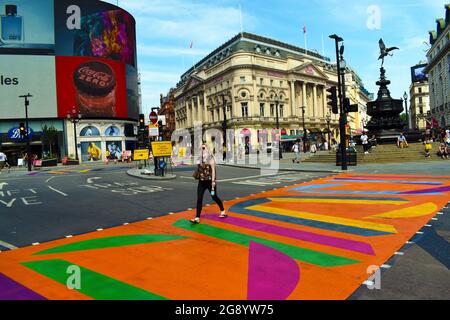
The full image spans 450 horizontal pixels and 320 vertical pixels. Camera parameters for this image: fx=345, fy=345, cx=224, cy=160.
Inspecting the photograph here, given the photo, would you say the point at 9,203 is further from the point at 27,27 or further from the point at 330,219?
the point at 27,27

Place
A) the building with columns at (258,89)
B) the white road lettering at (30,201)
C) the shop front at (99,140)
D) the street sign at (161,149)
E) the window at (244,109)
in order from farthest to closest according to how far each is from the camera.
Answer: the window at (244,109) → the building with columns at (258,89) → the shop front at (99,140) → the street sign at (161,149) → the white road lettering at (30,201)

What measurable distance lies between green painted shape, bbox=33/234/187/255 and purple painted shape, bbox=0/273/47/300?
1366 mm

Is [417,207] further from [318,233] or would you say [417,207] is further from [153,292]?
[153,292]

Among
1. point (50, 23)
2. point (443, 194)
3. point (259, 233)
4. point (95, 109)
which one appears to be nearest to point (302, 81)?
point (95, 109)

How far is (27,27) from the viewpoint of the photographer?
53.8 meters

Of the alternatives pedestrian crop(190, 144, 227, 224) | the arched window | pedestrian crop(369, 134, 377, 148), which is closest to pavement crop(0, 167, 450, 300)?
pedestrian crop(190, 144, 227, 224)

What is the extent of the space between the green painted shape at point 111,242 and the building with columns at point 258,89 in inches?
2174

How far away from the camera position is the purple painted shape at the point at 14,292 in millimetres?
4145

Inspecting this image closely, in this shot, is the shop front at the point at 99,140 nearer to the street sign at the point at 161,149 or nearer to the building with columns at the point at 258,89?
the building with columns at the point at 258,89

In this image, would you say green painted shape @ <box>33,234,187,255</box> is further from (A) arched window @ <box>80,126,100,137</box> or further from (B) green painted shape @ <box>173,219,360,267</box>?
(A) arched window @ <box>80,126,100,137</box>

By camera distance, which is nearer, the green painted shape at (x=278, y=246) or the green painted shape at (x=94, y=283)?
the green painted shape at (x=94, y=283)

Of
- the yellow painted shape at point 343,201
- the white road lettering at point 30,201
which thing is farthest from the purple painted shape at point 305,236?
the white road lettering at point 30,201

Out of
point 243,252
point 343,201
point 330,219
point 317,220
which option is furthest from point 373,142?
point 243,252
